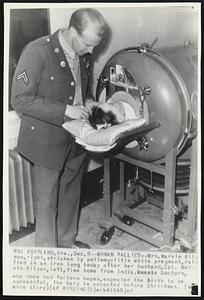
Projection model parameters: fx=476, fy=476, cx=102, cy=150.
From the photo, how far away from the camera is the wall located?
67.1 inches

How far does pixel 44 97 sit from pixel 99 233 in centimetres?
72

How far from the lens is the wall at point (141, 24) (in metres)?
1.70

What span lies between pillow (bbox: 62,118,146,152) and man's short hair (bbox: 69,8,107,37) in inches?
13.4

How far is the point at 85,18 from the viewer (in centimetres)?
170

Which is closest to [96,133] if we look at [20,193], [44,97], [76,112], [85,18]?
[76,112]

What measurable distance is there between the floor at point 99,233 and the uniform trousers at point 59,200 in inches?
4.2

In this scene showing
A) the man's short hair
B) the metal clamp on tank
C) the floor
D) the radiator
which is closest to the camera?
the man's short hair

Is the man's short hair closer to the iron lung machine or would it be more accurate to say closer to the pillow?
the iron lung machine

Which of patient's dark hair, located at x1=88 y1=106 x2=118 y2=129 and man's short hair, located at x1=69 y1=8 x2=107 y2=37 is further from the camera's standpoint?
patient's dark hair, located at x1=88 y1=106 x2=118 y2=129

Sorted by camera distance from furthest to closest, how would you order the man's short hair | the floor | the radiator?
the floor < the radiator < the man's short hair

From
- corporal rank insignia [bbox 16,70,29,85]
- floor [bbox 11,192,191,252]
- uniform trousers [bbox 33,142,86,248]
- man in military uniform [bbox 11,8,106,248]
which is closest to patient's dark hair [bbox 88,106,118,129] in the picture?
man in military uniform [bbox 11,8,106,248]

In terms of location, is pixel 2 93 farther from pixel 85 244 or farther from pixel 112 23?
pixel 85 244

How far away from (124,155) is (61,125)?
1.16 ft

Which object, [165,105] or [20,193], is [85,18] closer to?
[165,105]
